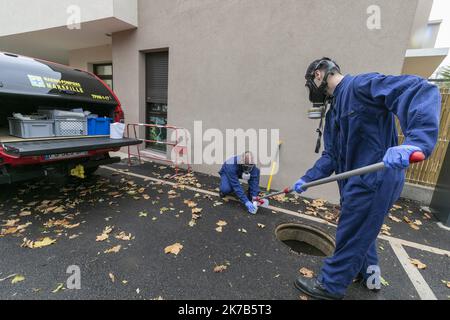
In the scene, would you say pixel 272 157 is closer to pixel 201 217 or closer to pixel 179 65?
pixel 201 217

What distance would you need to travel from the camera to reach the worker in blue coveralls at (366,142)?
1383 millimetres

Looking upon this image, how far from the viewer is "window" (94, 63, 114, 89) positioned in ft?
28.0

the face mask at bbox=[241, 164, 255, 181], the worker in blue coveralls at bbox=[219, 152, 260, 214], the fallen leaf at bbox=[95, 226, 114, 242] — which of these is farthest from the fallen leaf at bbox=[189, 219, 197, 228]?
the face mask at bbox=[241, 164, 255, 181]

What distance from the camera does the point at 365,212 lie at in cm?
179

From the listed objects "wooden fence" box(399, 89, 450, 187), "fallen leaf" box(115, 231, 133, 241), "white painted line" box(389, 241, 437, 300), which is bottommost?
"fallen leaf" box(115, 231, 133, 241)

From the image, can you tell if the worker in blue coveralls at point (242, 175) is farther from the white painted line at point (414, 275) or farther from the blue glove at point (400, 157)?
the blue glove at point (400, 157)

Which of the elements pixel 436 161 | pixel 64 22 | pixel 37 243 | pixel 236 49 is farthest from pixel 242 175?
pixel 64 22

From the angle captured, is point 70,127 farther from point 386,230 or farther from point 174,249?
point 386,230

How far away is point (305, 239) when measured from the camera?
341 cm

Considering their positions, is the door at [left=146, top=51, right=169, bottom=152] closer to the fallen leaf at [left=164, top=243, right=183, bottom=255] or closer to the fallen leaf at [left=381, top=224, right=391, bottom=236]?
the fallen leaf at [left=164, top=243, right=183, bottom=255]

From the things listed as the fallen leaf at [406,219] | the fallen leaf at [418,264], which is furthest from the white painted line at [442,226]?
the fallen leaf at [418,264]

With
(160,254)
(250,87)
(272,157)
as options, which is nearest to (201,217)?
(160,254)

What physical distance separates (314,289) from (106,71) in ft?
32.6
